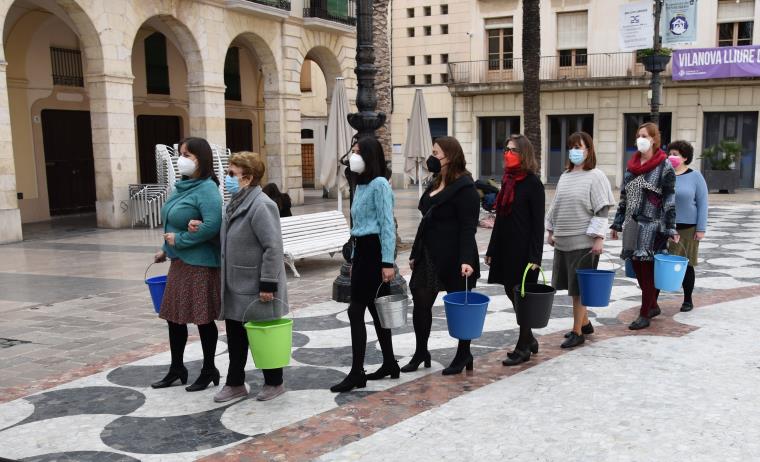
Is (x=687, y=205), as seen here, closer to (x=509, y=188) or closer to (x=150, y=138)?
(x=509, y=188)

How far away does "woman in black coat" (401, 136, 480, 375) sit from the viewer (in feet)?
16.0

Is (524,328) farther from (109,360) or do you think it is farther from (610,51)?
(610,51)

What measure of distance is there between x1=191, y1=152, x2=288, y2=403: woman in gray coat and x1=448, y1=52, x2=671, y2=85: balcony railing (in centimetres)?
2607

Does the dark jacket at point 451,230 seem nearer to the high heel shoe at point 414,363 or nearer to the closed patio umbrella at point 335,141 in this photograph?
the high heel shoe at point 414,363

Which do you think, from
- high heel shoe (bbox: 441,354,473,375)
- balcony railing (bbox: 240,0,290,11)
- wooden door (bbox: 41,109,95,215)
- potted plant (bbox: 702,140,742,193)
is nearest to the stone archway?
wooden door (bbox: 41,109,95,215)

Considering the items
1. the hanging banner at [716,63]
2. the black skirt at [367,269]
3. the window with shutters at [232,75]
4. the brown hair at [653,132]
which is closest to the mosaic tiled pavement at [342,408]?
the black skirt at [367,269]

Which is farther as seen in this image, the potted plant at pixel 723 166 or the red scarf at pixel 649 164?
the potted plant at pixel 723 166

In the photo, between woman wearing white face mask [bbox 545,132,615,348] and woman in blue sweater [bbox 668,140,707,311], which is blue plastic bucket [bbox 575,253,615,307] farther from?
woman in blue sweater [bbox 668,140,707,311]

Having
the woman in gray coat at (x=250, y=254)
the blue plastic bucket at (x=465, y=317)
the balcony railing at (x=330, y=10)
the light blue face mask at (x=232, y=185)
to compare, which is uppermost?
the balcony railing at (x=330, y=10)

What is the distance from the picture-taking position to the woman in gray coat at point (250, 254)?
14.7ft

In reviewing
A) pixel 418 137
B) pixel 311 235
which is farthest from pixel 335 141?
pixel 418 137

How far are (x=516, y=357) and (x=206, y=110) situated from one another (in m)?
14.1

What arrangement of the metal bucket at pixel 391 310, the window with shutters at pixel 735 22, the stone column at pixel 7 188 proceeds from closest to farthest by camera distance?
the metal bucket at pixel 391 310
the stone column at pixel 7 188
the window with shutters at pixel 735 22

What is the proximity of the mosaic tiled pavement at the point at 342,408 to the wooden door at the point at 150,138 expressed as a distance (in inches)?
601
